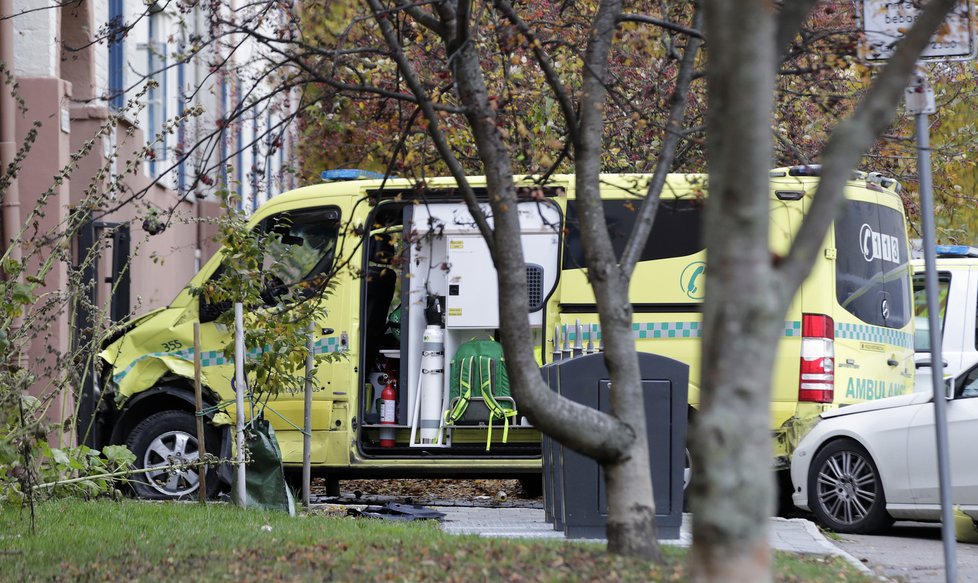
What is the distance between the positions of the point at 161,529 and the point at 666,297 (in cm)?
424

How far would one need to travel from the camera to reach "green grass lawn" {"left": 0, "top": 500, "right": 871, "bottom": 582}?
5.76 meters

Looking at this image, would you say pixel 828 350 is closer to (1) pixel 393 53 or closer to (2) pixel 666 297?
(2) pixel 666 297

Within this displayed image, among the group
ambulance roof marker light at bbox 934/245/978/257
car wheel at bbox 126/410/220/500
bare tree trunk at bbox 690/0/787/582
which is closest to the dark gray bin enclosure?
car wheel at bbox 126/410/220/500

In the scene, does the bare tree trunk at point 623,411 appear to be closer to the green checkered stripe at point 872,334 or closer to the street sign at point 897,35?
the street sign at point 897,35

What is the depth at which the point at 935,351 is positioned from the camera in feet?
20.2

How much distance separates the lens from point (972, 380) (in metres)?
9.79

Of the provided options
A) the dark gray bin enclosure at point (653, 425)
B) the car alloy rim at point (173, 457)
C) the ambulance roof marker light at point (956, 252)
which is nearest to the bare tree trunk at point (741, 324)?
the dark gray bin enclosure at point (653, 425)

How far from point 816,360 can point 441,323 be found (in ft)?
9.66

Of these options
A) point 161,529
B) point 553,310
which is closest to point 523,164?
point 553,310

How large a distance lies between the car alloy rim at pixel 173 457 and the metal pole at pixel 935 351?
6526 millimetres

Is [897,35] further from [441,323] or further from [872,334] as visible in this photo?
[441,323]

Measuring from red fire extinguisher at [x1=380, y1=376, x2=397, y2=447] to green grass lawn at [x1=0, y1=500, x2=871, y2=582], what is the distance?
228 cm

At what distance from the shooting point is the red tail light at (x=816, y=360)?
34.1 feet

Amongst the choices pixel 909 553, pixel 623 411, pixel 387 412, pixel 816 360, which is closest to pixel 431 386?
pixel 387 412
